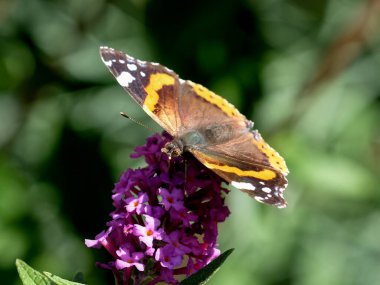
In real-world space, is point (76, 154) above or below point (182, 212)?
below

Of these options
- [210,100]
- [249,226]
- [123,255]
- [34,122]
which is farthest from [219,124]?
[34,122]

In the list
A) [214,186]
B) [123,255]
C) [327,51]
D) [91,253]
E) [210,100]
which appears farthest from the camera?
[327,51]

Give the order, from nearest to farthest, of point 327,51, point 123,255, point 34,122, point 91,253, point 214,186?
point 123,255 → point 214,186 → point 91,253 → point 34,122 → point 327,51

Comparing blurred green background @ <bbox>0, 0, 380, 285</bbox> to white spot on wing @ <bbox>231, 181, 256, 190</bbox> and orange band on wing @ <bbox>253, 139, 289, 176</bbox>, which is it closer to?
orange band on wing @ <bbox>253, 139, 289, 176</bbox>

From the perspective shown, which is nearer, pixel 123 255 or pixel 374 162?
pixel 123 255

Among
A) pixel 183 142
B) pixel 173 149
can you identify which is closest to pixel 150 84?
pixel 183 142

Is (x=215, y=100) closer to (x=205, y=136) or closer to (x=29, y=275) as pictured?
(x=205, y=136)

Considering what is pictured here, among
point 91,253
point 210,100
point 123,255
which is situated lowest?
point 91,253

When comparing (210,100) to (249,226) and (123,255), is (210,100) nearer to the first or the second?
(123,255)

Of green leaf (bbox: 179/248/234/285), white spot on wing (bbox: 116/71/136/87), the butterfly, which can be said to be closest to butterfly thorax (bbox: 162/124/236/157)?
the butterfly
